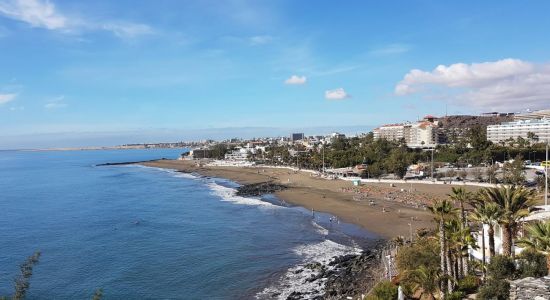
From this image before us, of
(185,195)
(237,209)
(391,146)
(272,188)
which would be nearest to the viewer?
(237,209)

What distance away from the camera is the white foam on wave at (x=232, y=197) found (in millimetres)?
65125

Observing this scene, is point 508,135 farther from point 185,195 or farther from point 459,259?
point 459,259

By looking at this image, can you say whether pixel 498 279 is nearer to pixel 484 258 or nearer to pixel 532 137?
pixel 484 258

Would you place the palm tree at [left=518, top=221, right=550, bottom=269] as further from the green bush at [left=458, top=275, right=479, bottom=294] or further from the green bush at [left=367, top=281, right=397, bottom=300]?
the green bush at [left=367, top=281, right=397, bottom=300]

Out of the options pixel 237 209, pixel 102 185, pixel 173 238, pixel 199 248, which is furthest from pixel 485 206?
pixel 102 185

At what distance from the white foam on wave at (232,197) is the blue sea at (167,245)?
171 mm

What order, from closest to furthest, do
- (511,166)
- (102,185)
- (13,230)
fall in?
(13,230) < (511,166) < (102,185)

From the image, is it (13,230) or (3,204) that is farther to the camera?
(3,204)

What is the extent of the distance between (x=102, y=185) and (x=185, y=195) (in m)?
29.7

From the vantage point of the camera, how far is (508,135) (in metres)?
144

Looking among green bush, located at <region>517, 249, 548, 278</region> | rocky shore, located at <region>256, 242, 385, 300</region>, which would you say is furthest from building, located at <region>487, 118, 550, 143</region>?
green bush, located at <region>517, 249, 548, 278</region>

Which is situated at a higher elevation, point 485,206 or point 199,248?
point 485,206

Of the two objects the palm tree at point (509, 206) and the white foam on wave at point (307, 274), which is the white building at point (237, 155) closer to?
the white foam on wave at point (307, 274)

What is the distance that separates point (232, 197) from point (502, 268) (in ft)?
191
